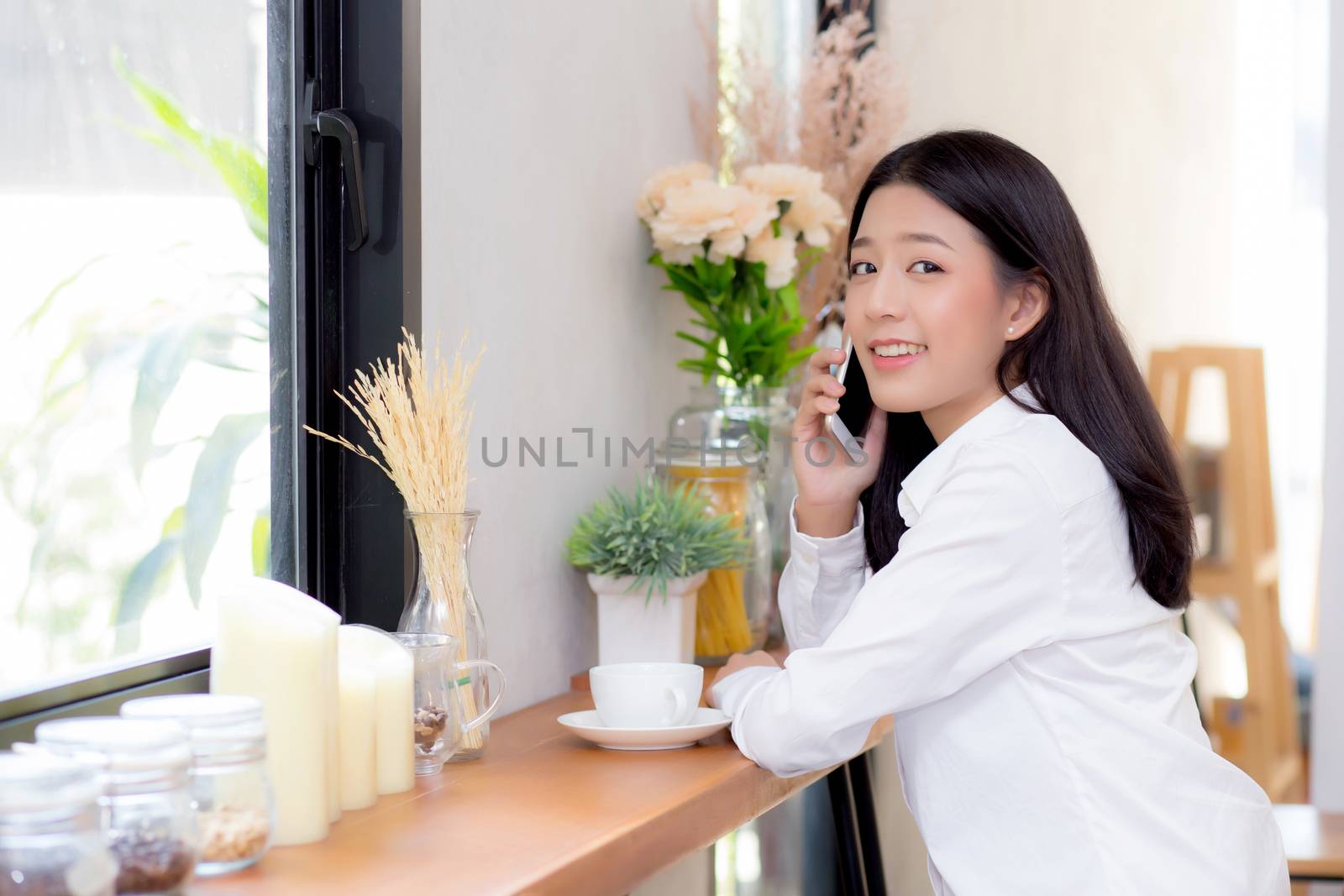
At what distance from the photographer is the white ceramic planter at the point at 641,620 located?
5.02ft

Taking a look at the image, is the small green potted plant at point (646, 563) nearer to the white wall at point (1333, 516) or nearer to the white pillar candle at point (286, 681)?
the white pillar candle at point (286, 681)

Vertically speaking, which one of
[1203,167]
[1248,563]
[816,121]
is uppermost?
[1203,167]

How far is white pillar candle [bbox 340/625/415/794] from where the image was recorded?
3.55 ft

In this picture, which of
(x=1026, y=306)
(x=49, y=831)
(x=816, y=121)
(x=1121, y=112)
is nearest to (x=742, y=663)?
(x=1026, y=306)

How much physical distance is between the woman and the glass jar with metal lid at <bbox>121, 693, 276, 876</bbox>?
48 cm

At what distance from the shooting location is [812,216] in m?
1.79

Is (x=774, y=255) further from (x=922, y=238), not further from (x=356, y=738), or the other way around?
(x=356, y=738)

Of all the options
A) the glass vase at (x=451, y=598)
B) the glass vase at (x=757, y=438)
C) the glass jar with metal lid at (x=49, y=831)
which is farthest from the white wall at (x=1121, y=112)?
the glass jar with metal lid at (x=49, y=831)

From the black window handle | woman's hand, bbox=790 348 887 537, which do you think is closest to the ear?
woman's hand, bbox=790 348 887 537

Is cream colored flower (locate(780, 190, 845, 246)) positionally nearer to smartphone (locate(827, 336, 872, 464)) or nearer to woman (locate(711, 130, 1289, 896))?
smartphone (locate(827, 336, 872, 464))

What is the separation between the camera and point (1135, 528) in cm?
122

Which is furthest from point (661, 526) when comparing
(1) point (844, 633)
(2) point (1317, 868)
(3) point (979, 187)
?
(2) point (1317, 868)

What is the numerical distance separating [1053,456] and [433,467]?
564 millimetres

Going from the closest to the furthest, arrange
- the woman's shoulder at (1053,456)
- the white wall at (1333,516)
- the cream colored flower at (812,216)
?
the woman's shoulder at (1053,456), the cream colored flower at (812,216), the white wall at (1333,516)
